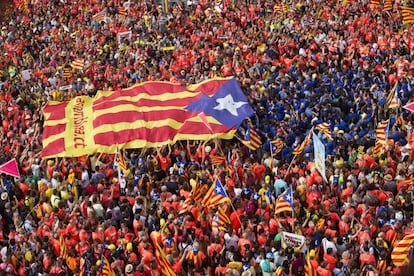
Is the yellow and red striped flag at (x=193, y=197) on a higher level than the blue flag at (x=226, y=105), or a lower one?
lower

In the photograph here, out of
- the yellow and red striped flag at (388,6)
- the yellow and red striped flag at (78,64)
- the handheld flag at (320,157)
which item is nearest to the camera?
the handheld flag at (320,157)

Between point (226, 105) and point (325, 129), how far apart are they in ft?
10.3

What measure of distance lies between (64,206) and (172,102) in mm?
5143

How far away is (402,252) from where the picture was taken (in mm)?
9445

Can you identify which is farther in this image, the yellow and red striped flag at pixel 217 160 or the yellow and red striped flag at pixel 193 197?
the yellow and red striped flag at pixel 217 160

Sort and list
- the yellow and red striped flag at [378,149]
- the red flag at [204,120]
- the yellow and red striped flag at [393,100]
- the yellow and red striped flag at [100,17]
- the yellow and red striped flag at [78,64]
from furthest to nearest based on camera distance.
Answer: the yellow and red striped flag at [100,17], the yellow and red striped flag at [78,64], the red flag at [204,120], the yellow and red striped flag at [393,100], the yellow and red striped flag at [378,149]

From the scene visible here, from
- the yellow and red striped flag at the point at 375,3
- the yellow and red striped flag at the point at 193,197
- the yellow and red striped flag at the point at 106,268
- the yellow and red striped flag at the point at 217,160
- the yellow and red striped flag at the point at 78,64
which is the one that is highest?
the yellow and red striped flag at the point at 375,3

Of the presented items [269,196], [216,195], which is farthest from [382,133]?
[216,195]

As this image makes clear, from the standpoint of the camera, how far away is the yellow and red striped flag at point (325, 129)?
13.9 meters

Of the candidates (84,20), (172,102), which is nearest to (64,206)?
(172,102)

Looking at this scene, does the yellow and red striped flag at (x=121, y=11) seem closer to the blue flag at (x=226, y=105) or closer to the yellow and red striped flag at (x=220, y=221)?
the blue flag at (x=226, y=105)

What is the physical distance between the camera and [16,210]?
1269 cm

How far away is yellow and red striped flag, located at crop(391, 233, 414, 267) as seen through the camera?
9.41m

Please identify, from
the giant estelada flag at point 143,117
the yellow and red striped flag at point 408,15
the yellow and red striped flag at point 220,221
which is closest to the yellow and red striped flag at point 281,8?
the yellow and red striped flag at point 408,15
